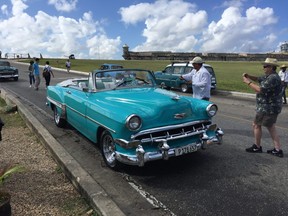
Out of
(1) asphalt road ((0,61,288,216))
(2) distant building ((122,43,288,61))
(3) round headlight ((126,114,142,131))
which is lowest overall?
(1) asphalt road ((0,61,288,216))

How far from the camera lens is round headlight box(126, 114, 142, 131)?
466 cm

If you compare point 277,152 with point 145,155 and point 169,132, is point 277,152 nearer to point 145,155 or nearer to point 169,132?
point 169,132

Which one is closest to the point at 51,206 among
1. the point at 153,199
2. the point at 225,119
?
the point at 153,199

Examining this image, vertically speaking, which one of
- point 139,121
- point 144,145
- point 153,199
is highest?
point 139,121

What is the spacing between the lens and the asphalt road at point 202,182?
156 inches

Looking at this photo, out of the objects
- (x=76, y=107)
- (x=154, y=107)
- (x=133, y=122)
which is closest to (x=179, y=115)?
(x=154, y=107)

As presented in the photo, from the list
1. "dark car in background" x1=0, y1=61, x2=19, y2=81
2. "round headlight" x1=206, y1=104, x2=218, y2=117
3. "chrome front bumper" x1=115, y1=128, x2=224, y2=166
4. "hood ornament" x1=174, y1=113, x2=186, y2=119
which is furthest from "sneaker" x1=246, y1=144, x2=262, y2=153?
"dark car in background" x1=0, y1=61, x2=19, y2=81

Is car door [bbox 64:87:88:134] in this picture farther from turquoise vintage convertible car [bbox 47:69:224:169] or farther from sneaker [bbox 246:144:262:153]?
sneaker [bbox 246:144:262:153]

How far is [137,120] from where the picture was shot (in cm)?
472

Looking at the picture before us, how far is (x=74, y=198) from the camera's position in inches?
166

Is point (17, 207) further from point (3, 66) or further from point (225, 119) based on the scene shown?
point (3, 66)

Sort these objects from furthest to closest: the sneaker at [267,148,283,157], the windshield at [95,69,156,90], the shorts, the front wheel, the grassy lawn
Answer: the grassy lawn < the windshield at [95,69,156,90] < the sneaker at [267,148,283,157] < the shorts < the front wheel

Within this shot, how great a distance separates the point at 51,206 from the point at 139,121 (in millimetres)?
1668

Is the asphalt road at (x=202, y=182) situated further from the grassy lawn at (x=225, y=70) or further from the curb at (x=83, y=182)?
the grassy lawn at (x=225, y=70)
